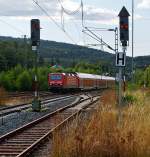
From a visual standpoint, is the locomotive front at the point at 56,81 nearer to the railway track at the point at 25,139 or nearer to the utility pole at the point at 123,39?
the railway track at the point at 25,139

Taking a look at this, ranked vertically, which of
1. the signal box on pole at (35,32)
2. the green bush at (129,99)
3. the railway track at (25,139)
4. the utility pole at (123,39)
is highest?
the signal box on pole at (35,32)

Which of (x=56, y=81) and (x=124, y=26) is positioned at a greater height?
(x=124, y=26)

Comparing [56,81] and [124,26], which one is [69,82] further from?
[124,26]

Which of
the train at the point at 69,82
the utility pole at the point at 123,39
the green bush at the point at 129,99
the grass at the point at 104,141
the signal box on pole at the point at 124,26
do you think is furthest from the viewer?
the train at the point at 69,82

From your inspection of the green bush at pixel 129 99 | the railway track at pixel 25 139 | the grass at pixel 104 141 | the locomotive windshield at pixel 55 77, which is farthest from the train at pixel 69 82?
the grass at pixel 104 141

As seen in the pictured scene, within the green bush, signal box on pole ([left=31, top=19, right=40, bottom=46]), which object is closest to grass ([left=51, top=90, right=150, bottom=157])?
signal box on pole ([left=31, top=19, right=40, bottom=46])

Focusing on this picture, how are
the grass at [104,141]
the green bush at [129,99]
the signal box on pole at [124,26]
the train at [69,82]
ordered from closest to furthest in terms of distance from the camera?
the grass at [104,141]
the signal box on pole at [124,26]
the green bush at [129,99]
the train at [69,82]

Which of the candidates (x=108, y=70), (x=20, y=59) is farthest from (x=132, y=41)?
(x=108, y=70)

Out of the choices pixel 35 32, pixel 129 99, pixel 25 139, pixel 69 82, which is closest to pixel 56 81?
pixel 69 82

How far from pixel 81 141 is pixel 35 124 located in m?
10.9

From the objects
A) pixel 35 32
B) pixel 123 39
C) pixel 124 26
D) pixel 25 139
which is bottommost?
pixel 25 139

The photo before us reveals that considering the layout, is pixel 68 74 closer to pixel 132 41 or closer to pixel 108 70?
pixel 132 41

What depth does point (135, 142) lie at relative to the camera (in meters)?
11.9

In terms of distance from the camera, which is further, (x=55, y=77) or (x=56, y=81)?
(x=55, y=77)
